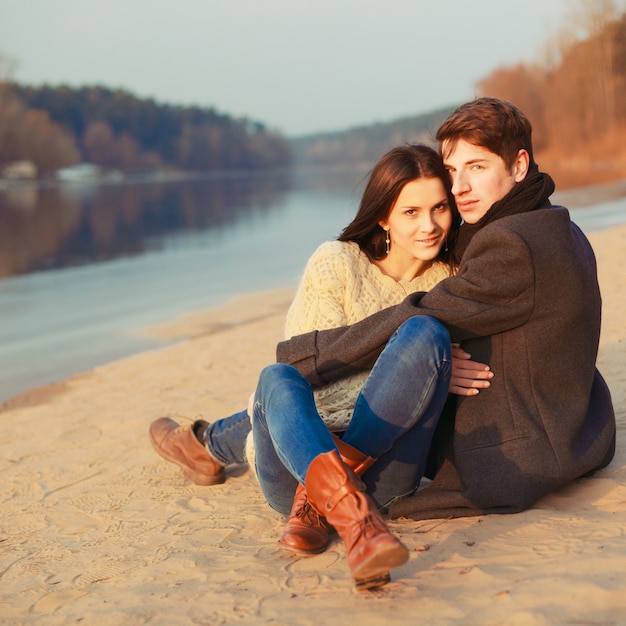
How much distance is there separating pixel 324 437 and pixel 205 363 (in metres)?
4.24

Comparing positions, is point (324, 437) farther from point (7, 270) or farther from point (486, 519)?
point (7, 270)

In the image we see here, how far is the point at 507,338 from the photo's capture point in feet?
8.68

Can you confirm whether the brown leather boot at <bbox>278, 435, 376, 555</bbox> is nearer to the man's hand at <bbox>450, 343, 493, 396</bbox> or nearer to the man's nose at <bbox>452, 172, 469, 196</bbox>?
the man's hand at <bbox>450, 343, 493, 396</bbox>

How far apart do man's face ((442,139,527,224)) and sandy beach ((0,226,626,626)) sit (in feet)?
3.41

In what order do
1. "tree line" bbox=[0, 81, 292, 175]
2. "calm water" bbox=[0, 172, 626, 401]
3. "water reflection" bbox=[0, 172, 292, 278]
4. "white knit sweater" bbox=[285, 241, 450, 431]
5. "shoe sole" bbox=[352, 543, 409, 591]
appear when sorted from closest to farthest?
"shoe sole" bbox=[352, 543, 409, 591], "white knit sweater" bbox=[285, 241, 450, 431], "calm water" bbox=[0, 172, 626, 401], "water reflection" bbox=[0, 172, 292, 278], "tree line" bbox=[0, 81, 292, 175]

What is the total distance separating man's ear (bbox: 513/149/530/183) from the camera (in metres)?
2.84

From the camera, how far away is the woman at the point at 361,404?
2396 mm

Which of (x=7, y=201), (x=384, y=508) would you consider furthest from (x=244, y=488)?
(x=7, y=201)

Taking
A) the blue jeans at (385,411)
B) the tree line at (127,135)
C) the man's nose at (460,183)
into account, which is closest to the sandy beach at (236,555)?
the blue jeans at (385,411)

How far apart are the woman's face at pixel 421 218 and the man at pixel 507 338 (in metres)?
0.18

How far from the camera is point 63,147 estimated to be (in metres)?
75.1

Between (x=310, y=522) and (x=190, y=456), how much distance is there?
1250 mm

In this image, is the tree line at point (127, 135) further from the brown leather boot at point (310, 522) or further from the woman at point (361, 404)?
the brown leather boot at point (310, 522)

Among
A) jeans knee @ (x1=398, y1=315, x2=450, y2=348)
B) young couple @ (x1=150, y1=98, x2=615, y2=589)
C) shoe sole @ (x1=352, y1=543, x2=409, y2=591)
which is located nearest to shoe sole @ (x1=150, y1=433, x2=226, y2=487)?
young couple @ (x1=150, y1=98, x2=615, y2=589)
